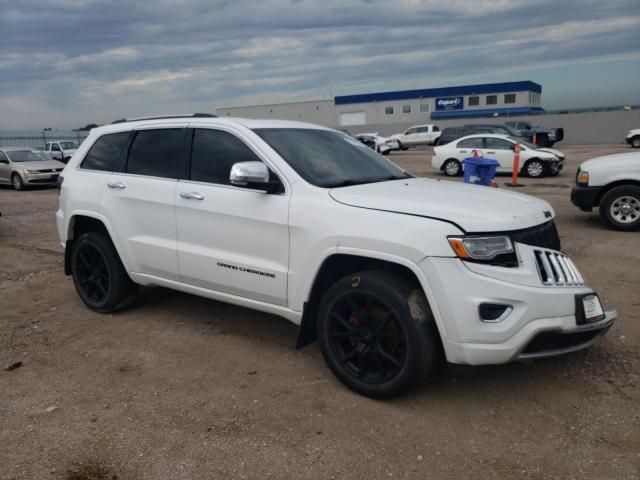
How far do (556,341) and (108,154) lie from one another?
4.11m

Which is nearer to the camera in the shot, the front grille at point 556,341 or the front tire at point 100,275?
the front grille at point 556,341

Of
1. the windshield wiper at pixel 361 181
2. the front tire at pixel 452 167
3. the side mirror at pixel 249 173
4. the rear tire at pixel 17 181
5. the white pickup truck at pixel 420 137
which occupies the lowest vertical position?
the rear tire at pixel 17 181

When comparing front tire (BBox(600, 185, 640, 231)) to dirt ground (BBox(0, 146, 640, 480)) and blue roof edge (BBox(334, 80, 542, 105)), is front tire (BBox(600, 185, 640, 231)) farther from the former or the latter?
blue roof edge (BBox(334, 80, 542, 105))

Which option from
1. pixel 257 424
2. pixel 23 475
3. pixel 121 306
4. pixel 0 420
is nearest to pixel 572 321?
pixel 257 424

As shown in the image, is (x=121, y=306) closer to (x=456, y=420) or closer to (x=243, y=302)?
(x=243, y=302)

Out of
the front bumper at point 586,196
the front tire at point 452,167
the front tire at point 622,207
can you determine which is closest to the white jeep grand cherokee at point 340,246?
the front bumper at point 586,196

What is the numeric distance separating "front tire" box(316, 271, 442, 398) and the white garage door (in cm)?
5999

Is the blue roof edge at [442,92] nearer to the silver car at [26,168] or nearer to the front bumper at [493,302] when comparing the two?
the silver car at [26,168]

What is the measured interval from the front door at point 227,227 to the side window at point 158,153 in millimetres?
Result: 173

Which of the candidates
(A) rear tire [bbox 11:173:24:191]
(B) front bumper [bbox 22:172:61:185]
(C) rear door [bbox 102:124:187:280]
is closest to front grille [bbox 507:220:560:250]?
(C) rear door [bbox 102:124:187:280]

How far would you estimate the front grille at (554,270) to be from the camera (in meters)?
3.19

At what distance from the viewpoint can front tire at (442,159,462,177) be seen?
1826 centimetres

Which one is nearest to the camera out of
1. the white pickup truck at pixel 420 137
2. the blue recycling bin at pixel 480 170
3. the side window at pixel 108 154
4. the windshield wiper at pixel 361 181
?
the windshield wiper at pixel 361 181

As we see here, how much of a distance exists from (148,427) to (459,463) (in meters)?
1.81
